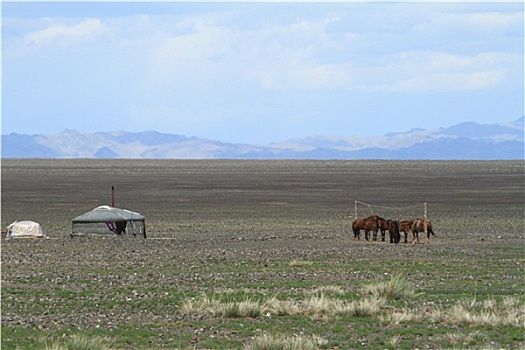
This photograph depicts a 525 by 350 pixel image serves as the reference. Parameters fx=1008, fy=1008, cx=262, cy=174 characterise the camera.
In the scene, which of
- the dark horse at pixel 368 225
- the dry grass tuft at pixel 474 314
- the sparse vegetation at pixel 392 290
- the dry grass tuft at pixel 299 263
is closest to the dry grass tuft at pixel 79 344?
the dry grass tuft at pixel 474 314

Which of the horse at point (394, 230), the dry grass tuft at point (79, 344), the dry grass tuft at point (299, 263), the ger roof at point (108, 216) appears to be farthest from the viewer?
the ger roof at point (108, 216)

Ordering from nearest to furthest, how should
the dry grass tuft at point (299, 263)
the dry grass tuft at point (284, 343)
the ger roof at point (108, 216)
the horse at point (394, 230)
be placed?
the dry grass tuft at point (284, 343)
the dry grass tuft at point (299, 263)
the horse at point (394, 230)
the ger roof at point (108, 216)

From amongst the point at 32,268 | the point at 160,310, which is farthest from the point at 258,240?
the point at 160,310

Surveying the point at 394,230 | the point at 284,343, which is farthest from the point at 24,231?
the point at 284,343

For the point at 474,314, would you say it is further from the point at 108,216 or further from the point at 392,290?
the point at 108,216

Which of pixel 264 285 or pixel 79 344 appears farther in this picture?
pixel 264 285

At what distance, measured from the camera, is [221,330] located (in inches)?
617

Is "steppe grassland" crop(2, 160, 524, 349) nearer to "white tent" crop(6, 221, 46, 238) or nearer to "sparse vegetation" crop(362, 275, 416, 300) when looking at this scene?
"sparse vegetation" crop(362, 275, 416, 300)

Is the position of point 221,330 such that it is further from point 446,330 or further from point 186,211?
point 186,211

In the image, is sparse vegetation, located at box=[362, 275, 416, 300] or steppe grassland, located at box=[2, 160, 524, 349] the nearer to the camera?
steppe grassland, located at box=[2, 160, 524, 349]

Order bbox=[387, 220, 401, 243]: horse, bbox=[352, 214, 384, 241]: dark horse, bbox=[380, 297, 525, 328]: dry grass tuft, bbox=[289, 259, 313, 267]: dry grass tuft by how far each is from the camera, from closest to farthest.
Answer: bbox=[380, 297, 525, 328]: dry grass tuft → bbox=[289, 259, 313, 267]: dry grass tuft → bbox=[387, 220, 401, 243]: horse → bbox=[352, 214, 384, 241]: dark horse

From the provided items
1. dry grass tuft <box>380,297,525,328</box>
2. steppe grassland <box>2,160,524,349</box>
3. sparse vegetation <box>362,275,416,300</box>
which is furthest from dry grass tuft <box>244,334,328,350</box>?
sparse vegetation <box>362,275,416,300</box>

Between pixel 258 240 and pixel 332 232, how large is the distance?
4.58 meters

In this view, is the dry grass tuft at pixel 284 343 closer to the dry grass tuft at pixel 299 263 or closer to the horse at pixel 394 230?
the dry grass tuft at pixel 299 263
